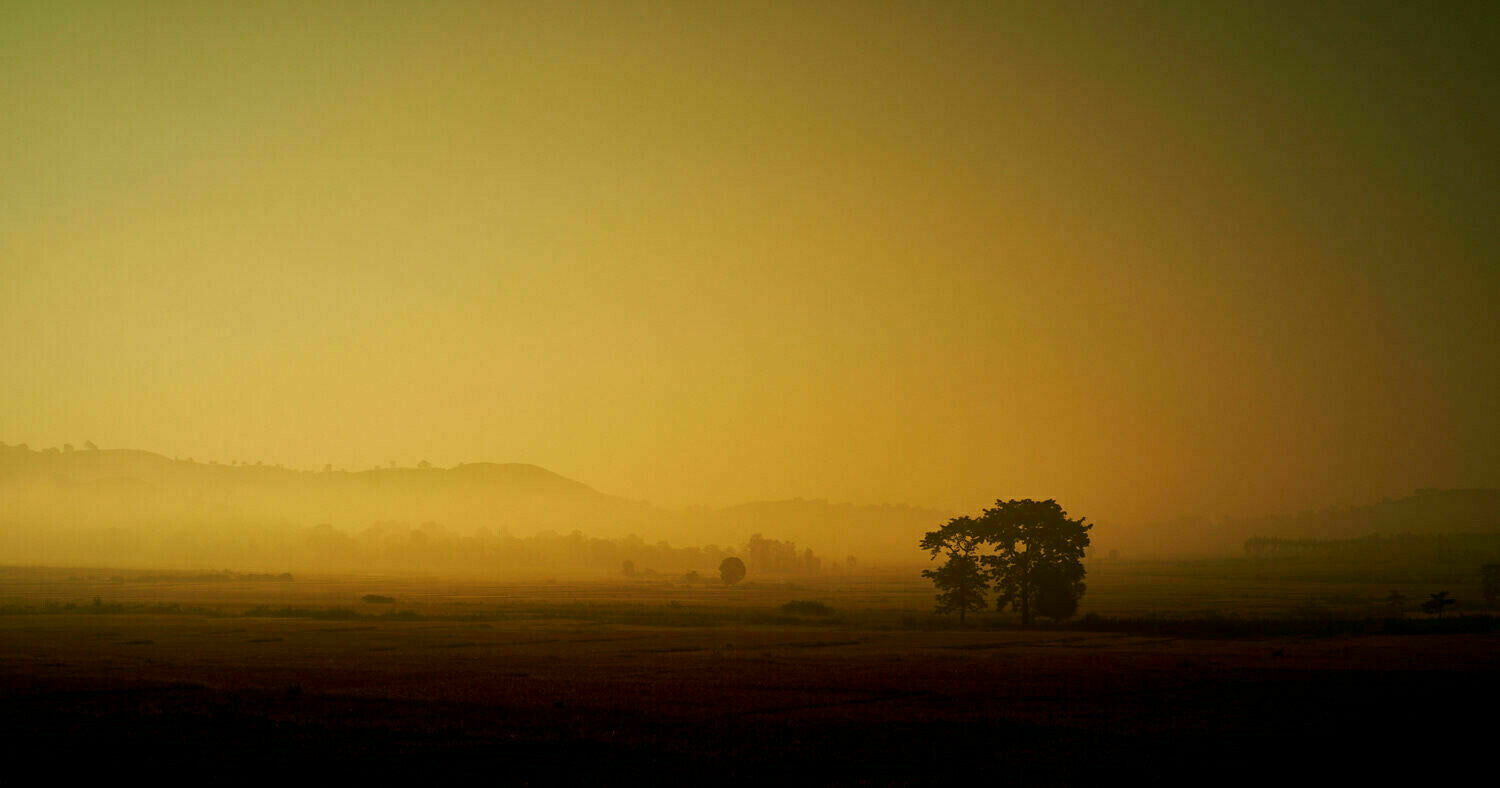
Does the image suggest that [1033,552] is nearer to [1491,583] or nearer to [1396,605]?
[1396,605]

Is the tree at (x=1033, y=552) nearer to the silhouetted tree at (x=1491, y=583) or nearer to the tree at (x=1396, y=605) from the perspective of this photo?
the tree at (x=1396, y=605)

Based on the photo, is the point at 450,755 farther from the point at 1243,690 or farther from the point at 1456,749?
the point at 1243,690

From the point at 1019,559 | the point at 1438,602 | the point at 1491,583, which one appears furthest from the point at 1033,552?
the point at 1491,583

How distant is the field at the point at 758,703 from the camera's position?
27984mm

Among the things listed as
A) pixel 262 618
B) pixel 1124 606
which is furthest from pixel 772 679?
pixel 1124 606

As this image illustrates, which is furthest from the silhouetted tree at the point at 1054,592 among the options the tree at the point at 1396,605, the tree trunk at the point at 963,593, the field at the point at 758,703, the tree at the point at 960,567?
the tree at the point at 1396,605

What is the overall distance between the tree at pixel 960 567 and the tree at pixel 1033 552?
2.33 meters

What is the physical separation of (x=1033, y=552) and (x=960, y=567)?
7845 mm

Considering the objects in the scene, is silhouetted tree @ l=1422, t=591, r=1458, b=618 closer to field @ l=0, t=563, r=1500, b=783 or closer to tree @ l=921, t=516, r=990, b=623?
field @ l=0, t=563, r=1500, b=783

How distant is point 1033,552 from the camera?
107375mm

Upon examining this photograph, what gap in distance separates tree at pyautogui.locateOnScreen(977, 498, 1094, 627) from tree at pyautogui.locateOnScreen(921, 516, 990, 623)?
7.66ft

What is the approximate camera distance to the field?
91.8 feet

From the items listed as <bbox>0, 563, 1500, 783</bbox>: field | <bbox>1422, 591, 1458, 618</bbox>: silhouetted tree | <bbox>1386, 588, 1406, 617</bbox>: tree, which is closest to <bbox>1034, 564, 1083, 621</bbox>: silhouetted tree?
<bbox>0, 563, 1500, 783</bbox>: field

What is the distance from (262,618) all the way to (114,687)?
75.1 m
